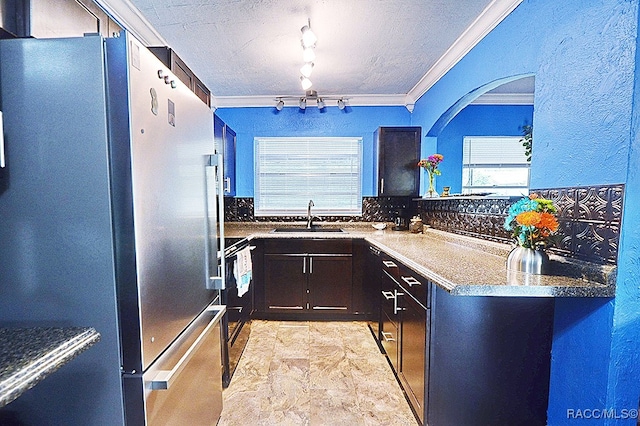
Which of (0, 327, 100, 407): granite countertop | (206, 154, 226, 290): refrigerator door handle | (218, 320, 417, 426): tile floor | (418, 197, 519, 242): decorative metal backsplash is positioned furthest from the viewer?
(418, 197, 519, 242): decorative metal backsplash

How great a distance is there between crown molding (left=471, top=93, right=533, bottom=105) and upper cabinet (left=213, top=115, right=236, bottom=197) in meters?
3.02

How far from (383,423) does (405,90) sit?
3.18 m

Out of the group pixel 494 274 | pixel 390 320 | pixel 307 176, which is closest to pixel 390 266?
pixel 390 320

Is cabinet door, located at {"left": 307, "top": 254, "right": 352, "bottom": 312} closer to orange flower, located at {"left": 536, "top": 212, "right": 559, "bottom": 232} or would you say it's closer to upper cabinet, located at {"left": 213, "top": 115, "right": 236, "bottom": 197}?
upper cabinet, located at {"left": 213, "top": 115, "right": 236, "bottom": 197}

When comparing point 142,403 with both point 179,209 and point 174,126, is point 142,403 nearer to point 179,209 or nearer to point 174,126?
point 179,209

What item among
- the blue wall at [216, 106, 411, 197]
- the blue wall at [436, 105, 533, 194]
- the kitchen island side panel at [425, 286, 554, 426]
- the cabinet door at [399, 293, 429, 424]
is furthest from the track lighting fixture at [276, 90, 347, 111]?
the kitchen island side panel at [425, 286, 554, 426]

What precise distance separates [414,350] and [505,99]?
3.40m

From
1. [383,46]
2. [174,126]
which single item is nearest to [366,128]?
[383,46]

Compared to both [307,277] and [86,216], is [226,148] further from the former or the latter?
[86,216]

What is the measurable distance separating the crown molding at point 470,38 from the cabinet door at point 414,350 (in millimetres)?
1837

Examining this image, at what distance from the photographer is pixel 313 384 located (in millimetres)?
2098

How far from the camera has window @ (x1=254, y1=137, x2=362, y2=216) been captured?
12.4ft

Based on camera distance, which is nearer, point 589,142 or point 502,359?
point 589,142

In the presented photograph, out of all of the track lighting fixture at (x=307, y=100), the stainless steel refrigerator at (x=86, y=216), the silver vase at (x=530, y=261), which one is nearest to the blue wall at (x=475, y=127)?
the track lighting fixture at (x=307, y=100)
